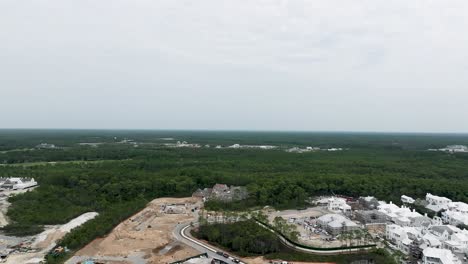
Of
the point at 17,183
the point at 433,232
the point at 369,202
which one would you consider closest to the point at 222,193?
the point at 369,202

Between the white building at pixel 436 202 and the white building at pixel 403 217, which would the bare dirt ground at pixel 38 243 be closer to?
the white building at pixel 403 217

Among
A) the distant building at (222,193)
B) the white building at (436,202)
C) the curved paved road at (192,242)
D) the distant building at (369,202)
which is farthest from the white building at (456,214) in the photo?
the curved paved road at (192,242)

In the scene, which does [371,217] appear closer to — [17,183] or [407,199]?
[407,199]

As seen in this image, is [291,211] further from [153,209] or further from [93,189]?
[93,189]

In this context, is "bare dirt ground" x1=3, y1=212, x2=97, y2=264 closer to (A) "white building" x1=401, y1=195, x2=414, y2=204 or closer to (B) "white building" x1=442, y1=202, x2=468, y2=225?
(A) "white building" x1=401, y1=195, x2=414, y2=204

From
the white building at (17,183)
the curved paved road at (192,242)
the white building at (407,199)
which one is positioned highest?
the white building at (17,183)

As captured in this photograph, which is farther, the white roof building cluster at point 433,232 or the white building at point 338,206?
the white building at point 338,206

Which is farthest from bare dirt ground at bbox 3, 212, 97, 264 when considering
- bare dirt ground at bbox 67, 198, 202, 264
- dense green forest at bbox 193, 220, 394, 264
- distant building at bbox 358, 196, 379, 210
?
distant building at bbox 358, 196, 379, 210
